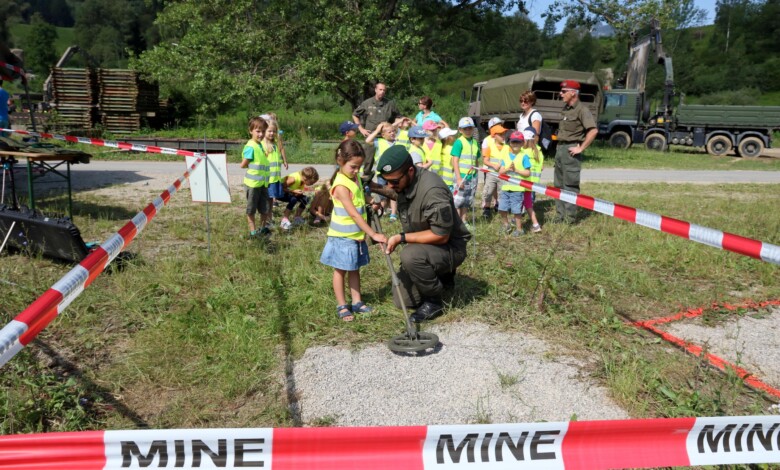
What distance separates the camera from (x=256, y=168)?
6973mm

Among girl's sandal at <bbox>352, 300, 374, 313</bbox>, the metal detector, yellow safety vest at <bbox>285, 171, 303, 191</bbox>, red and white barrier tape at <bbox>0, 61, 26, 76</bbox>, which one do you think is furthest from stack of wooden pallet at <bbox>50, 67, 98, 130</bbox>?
the metal detector

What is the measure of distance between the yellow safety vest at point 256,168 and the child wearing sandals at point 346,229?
2.54 m

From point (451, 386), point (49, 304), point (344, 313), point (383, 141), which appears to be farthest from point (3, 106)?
point (451, 386)

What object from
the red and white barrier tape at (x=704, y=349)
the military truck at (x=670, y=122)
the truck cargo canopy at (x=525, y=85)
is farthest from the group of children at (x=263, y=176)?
the military truck at (x=670, y=122)

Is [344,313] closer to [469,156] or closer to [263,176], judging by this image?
[263,176]

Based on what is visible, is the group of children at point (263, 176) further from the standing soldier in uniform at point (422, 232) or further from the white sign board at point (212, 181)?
the standing soldier in uniform at point (422, 232)

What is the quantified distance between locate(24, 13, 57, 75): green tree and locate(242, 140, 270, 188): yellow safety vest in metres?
71.0

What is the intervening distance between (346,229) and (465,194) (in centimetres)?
337

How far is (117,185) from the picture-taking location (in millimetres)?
11391

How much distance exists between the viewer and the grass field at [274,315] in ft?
10.9

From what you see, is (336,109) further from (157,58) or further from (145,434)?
(145,434)

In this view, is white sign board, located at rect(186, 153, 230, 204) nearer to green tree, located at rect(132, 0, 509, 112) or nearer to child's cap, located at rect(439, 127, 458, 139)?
child's cap, located at rect(439, 127, 458, 139)

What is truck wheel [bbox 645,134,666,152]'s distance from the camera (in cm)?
2288

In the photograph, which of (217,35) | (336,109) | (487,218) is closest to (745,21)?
(336,109)
